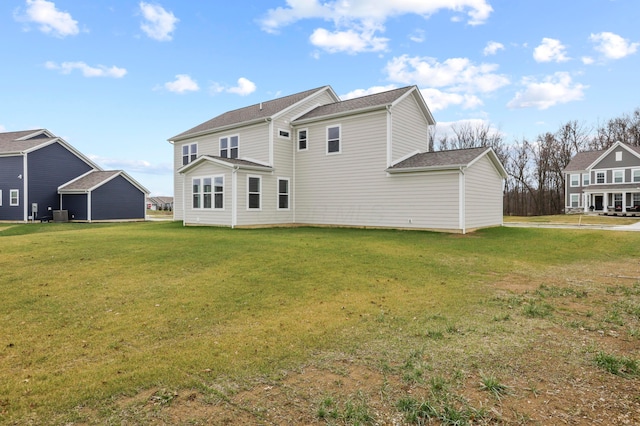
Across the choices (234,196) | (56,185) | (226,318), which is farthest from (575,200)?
(56,185)

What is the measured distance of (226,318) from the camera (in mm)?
5180

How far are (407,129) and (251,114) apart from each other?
9991 millimetres

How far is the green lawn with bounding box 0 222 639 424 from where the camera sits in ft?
11.1

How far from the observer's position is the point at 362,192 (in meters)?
18.5

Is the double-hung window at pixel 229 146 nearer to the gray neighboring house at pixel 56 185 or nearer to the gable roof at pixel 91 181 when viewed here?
the gable roof at pixel 91 181

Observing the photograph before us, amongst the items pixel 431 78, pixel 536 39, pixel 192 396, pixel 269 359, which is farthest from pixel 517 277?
pixel 431 78

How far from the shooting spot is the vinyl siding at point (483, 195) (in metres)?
16.5

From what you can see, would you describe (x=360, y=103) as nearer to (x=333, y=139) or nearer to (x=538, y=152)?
(x=333, y=139)

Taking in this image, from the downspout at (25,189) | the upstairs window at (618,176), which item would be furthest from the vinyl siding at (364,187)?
the upstairs window at (618,176)

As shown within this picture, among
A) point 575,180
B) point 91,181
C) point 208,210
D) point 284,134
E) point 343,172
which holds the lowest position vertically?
point 208,210

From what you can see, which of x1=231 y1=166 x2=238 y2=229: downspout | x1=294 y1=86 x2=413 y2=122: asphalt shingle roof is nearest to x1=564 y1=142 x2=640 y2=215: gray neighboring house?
x1=294 y1=86 x2=413 y2=122: asphalt shingle roof

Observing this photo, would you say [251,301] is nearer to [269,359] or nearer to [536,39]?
[269,359]

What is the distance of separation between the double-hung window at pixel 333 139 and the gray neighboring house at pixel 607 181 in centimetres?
3363

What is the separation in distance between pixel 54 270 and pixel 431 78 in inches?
1212
